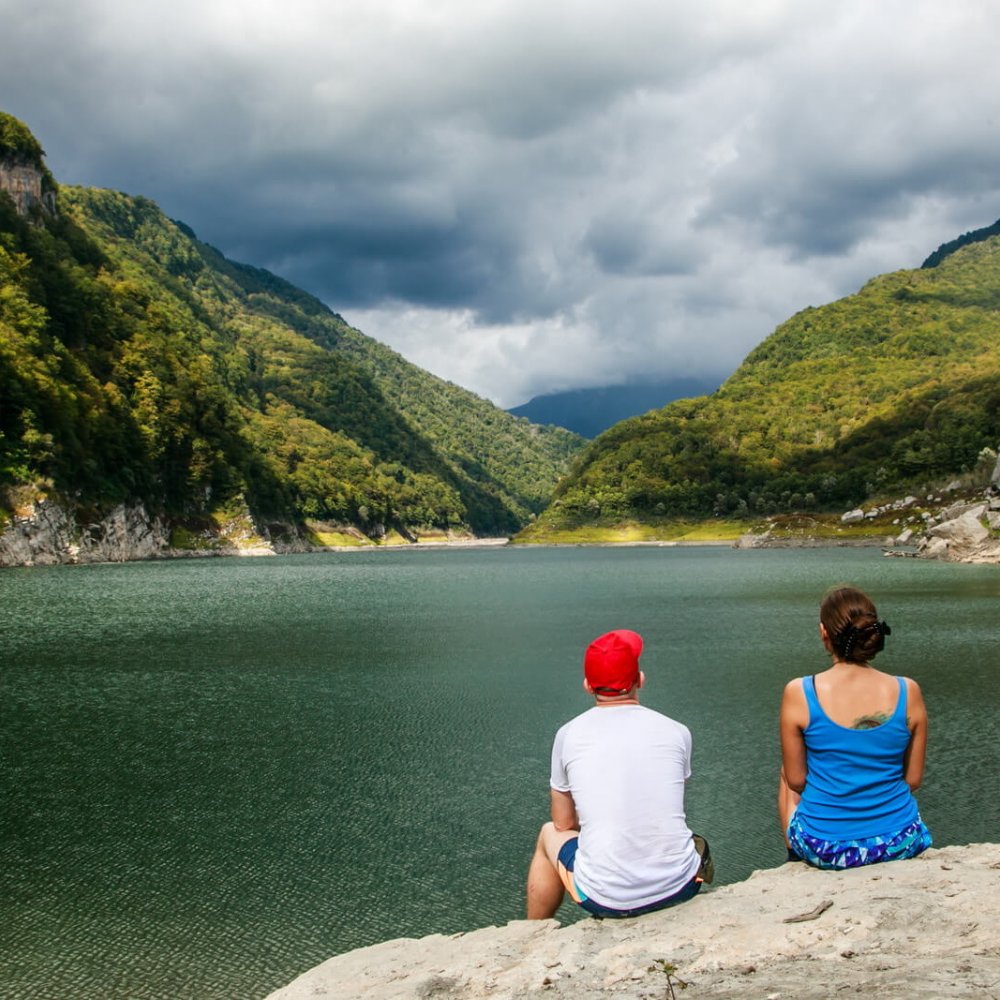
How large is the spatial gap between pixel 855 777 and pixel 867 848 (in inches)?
28.0

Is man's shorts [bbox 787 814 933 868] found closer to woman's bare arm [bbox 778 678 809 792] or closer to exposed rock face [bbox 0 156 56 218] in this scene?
woman's bare arm [bbox 778 678 809 792]

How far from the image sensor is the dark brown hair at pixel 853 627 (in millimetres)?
6199

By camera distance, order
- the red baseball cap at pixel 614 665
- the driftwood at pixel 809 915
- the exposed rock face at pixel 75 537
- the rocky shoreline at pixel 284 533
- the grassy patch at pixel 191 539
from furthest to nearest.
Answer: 1. the grassy patch at pixel 191 539
2. the rocky shoreline at pixel 284 533
3. the exposed rock face at pixel 75 537
4. the red baseball cap at pixel 614 665
5. the driftwood at pixel 809 915

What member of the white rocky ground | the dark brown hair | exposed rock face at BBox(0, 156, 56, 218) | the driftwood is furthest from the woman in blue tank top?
exposed rock face at BBox(0, 156, 56, 218)

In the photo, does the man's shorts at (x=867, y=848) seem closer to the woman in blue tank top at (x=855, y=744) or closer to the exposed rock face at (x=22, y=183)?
the woman in blue tank top at (x=855, y=744)

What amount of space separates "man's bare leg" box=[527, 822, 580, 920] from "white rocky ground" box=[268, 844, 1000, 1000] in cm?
20

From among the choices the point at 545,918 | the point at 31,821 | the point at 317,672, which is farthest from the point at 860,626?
the point at 317,672

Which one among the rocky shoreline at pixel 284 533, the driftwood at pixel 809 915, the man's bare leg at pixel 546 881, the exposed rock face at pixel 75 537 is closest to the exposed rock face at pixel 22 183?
the rocky shoreline at pixel 284 533

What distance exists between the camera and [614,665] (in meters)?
6.45

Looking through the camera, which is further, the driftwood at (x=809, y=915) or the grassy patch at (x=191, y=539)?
the grassy patch at (x=191, y=539)

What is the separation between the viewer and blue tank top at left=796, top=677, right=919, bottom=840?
6.35 metres

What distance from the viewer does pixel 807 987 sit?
4.97 metres

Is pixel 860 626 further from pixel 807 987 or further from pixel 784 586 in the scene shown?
→ pixel 784 586

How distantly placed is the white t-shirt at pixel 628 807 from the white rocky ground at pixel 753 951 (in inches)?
11.4
